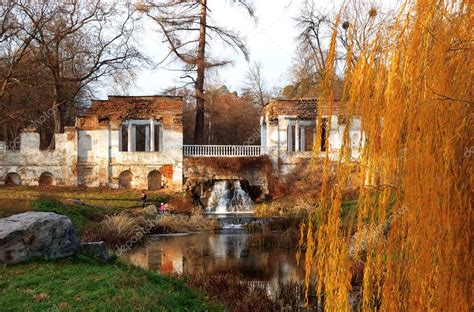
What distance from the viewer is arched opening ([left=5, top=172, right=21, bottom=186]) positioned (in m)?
29.6

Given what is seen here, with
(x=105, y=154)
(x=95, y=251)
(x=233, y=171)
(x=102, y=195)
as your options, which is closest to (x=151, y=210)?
(x=102, y=195)

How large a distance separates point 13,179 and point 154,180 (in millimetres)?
8660

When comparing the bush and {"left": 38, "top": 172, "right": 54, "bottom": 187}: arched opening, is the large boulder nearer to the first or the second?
the bush

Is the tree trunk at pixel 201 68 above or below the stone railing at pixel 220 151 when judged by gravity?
above

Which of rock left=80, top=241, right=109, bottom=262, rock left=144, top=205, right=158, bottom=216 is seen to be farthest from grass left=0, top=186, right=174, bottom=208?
rock left=80, top=241, right=109, bottom=262

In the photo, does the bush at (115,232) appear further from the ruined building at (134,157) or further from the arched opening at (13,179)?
the arched opening at (13,179)

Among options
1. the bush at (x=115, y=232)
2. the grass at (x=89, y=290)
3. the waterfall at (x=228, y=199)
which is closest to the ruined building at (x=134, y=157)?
the waterfall at (x=228, y=199)

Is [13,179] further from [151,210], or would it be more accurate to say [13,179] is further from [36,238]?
[36,238]

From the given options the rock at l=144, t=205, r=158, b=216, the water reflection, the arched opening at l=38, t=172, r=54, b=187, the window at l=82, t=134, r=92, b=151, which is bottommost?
the water reflection

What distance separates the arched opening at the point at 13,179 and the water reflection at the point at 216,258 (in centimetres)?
1570

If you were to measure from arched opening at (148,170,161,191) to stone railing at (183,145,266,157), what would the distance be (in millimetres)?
2261

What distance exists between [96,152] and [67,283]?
2324cm

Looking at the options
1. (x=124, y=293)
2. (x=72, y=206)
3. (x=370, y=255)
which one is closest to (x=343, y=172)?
(x=370, y=255)

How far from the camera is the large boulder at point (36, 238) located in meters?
9.22
